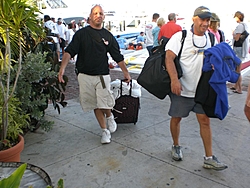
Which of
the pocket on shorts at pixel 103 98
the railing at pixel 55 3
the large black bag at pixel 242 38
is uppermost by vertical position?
the railing at pixel 55 3

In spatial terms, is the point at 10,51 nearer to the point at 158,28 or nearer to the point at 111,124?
the point at 111,124

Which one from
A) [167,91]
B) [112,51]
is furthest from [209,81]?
[112,51]

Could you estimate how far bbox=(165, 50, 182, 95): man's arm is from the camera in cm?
312

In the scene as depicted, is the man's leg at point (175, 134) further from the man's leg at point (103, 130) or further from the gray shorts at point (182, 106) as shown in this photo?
the man's leg at point (103, 130)

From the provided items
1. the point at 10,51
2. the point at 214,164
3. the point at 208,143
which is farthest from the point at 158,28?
the point at 10,51

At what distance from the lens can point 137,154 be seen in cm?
373

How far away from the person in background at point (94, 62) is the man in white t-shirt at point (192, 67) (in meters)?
1.01

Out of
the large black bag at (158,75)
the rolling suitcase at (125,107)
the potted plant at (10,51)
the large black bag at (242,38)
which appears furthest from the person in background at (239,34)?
the potted plant at (10,51)

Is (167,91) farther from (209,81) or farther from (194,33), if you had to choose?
(194,33)

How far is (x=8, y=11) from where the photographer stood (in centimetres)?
279

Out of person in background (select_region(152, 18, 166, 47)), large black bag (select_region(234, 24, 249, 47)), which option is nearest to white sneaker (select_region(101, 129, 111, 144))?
large black bag (select_region(234, 24, 249, 47))

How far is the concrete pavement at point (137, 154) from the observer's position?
3.15 metres

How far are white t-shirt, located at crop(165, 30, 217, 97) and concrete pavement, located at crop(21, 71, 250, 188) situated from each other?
887 mm

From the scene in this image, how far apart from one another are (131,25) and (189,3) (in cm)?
1400
